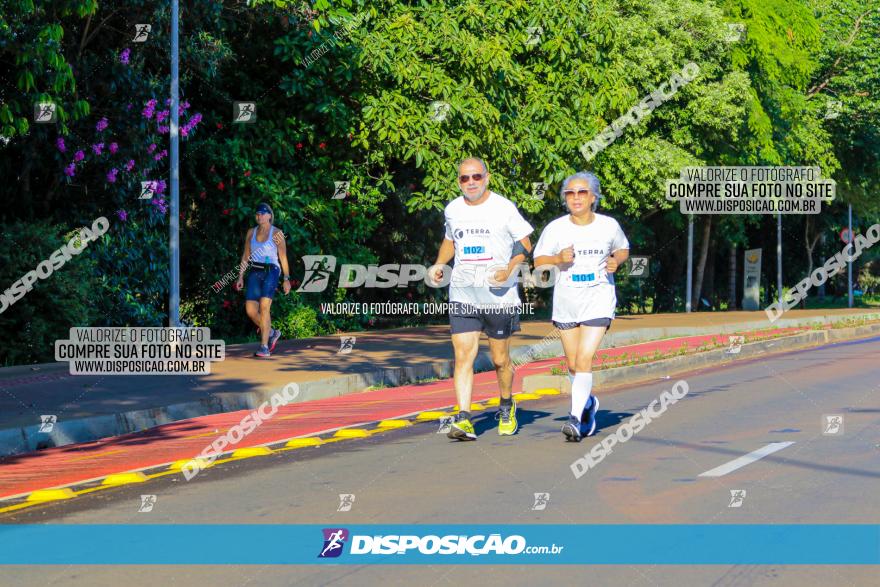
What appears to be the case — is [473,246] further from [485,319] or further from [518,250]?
[485,319]

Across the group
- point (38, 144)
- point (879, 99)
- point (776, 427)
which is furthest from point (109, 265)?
point (879, 99)

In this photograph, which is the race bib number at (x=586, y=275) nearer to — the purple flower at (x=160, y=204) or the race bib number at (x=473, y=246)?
the race bib number at (x=473, y=246)

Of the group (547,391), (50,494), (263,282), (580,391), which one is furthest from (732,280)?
(50,494)

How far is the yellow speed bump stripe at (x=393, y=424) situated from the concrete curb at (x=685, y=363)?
3186 mm

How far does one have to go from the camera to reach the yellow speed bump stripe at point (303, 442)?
10.7 metres

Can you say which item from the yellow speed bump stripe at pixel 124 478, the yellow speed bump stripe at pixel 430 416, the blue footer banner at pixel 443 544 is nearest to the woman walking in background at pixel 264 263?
the yellow speed bump stripe at pixel 430 416

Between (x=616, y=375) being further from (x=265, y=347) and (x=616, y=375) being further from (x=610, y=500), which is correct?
(x=610, y=500)

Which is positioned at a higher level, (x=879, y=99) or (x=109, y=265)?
(x=879, y=99)

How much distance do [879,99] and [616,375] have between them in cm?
2856

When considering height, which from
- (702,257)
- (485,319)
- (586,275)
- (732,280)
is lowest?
(732,280)

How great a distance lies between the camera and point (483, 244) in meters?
10.2

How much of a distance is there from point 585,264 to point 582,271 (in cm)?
7

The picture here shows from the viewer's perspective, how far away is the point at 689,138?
33.6 metres
